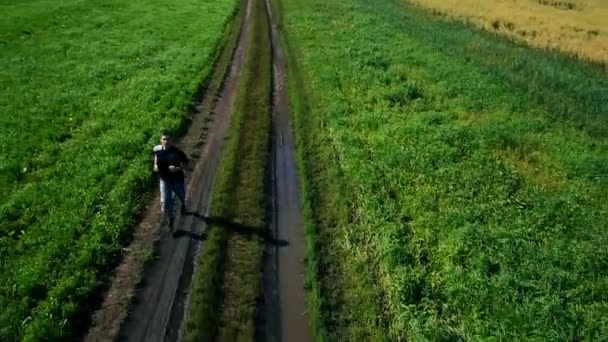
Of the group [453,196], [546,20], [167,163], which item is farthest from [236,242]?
[546,20]

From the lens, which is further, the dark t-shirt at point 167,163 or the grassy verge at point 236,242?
the dark t-shirt at point 167,163

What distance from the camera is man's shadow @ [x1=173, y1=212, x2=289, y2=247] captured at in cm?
1441

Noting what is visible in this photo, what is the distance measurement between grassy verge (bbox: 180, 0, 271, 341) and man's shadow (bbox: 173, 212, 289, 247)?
0.02m

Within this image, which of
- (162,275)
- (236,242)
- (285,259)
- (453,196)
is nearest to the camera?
(162,275)

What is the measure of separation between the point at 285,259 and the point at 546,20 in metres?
45.9

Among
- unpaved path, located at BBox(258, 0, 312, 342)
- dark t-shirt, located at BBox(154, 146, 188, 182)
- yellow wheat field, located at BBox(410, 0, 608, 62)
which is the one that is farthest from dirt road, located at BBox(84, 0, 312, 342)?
yellow wheat field, located at BBox(410, 0, 608, 62)

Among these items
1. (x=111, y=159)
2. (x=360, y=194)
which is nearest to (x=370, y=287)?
(x=360, y=194)

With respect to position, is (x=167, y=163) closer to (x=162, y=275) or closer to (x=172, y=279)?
(x=162, y=275)

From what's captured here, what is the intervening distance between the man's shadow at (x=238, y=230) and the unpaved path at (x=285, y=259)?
143 millimetres

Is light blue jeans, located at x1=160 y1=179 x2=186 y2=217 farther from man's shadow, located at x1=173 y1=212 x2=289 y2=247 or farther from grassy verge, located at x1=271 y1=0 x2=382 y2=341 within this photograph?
grassy verge, located at x1=271 y1=0 x2=382 y2=341

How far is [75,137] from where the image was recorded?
2031 centimetres

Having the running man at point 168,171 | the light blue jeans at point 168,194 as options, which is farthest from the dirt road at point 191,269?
the running man at point 168,171

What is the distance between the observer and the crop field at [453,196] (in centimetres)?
1191

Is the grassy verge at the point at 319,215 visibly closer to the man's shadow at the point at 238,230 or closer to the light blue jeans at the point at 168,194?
the man's shadow at the point at 238,230
